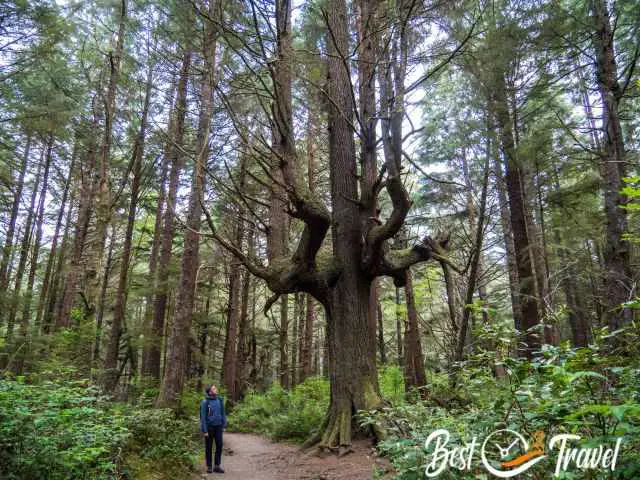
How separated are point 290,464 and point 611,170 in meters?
7.88

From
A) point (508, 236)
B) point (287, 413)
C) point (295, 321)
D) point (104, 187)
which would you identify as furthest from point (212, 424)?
point (295, 321)

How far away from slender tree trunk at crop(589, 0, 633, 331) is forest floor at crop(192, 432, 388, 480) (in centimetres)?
497

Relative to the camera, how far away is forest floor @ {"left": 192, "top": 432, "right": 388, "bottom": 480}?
5.34 meters

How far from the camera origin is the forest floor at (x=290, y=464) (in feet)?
17.5

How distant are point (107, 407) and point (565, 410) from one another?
6569 millimetres

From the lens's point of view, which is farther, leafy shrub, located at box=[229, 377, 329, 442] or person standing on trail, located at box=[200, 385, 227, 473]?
leafy shrub, located at box=[229, 377, 329, 442]

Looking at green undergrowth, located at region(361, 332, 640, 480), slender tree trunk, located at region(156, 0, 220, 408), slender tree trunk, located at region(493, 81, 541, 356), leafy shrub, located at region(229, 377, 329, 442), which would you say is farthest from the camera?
slender tree trunk, located at region(493, 81, 541, 356)

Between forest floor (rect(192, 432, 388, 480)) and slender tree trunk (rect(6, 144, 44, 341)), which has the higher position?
slender tree trunk (rect(6, 144, 44, 341))

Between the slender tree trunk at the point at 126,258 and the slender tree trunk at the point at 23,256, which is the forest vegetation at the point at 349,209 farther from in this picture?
the slender tree trunk at the point at 23,256

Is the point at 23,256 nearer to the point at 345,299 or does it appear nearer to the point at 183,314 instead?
the point at 183,314

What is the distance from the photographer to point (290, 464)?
259 inches

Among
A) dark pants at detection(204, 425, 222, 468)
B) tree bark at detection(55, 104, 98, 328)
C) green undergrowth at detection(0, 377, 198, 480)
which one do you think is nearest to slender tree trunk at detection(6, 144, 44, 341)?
tree bark at detection(55, 104, 98, 328)

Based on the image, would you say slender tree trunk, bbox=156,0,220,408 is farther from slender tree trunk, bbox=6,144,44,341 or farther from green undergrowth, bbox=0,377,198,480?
slender tree trunk, bbox=6,144,44,341

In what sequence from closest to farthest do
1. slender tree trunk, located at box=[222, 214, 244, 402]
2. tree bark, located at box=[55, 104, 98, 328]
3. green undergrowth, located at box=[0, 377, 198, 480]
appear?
1. green undergrowth, located at box=[0, 377, 198, 480]
2. tree bark, located at box=[55, 104, 98, 328]
3. slender tree trunk, located at box=[222, 214, 244, 402]
